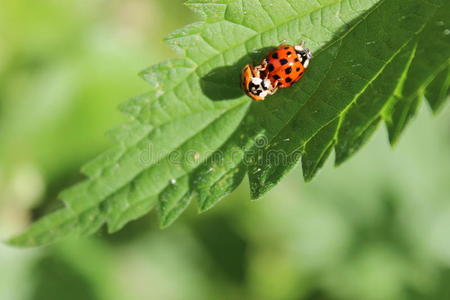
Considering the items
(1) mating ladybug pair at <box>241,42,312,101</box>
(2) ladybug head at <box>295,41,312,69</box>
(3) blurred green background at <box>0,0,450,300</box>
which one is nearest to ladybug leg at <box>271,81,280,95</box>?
(1) mating ladybug pair at <box>241,42,312,101</box>

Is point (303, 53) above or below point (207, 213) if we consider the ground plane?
above

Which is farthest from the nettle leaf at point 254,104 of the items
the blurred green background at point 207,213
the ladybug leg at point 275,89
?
the blurred green background at point 207,213

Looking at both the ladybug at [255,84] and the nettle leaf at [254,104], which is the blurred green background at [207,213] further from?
the ladybug at [255,84]

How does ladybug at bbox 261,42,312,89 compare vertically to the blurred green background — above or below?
above

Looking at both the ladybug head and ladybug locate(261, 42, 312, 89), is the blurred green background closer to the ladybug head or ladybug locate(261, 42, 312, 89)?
ladybug locate(261, 42, 312, 89)

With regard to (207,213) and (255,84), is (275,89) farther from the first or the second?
(207,213)

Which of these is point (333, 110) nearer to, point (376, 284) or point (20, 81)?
point (376, 284)

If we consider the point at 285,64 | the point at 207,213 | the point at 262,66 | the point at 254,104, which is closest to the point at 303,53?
the point at 285,64
